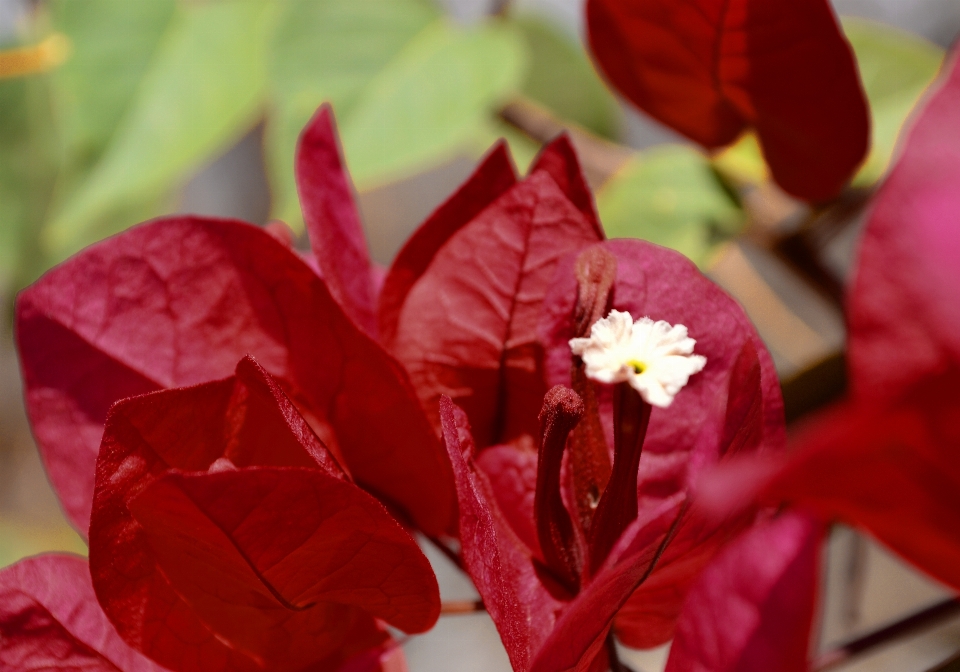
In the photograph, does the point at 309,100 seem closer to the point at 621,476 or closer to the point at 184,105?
the point at 184,105

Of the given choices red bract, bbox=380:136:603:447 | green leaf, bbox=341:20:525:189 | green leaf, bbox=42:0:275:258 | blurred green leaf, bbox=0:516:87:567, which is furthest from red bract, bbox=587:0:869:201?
blurred green leaf, bbox=0:516:87:567

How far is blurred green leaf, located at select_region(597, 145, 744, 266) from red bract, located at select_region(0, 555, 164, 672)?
0.27m

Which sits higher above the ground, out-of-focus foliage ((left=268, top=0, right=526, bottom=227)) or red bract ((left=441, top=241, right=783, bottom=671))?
out-of-focus foliage ((left=268, top=0, right=526, bottom=227))

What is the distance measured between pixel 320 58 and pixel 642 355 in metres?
0.37

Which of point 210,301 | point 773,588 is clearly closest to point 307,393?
point 210,301

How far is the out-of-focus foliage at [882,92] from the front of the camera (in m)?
0.42

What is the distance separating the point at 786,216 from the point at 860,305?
0.37 m

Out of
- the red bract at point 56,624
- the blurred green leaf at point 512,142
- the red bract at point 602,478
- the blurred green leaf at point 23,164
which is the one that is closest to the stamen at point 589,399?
the red bract at point 602,478

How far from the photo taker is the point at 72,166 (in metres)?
0.54

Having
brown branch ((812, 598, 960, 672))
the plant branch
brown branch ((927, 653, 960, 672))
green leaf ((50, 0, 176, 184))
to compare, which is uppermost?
green leaf ((50, 0, 176, 184))

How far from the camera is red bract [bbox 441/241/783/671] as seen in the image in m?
0.18

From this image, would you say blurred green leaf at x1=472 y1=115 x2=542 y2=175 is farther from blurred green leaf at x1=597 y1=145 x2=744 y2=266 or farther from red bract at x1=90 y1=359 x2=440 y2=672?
red bract at x1=90 y1=359 x2=440 y2=672

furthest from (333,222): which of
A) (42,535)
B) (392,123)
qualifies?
(42,535)

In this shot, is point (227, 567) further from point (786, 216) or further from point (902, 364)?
point (786, 216)
